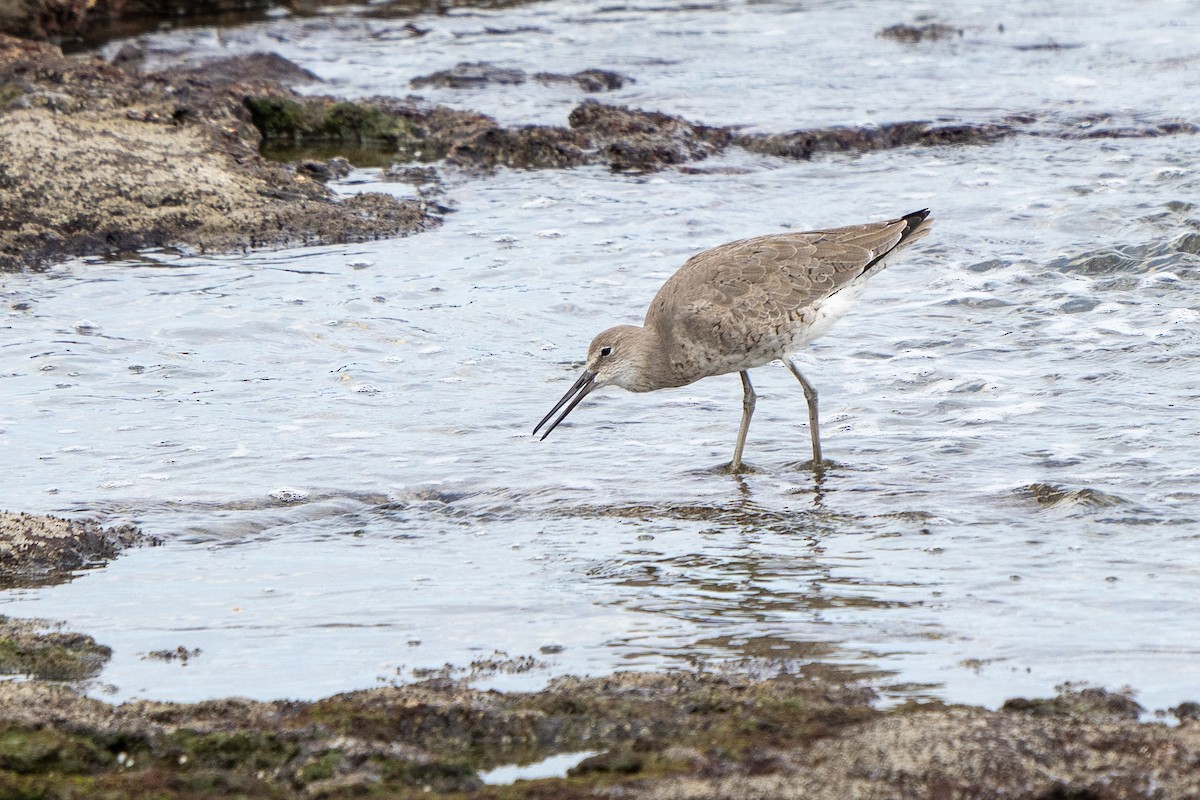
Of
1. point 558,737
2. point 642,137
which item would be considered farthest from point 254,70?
A: point 558,737

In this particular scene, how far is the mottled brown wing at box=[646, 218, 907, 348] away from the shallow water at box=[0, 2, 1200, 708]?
60 centimetres

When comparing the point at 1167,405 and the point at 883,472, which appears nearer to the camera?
the point at 883,472

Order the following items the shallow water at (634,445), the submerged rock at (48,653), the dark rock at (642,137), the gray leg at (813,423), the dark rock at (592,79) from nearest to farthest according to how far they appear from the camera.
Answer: the submerged rock at (48,653), the shallow water at (634,445), the gray leg at (813,423), the dark rock at (642,137), the dark rock at (592,79)

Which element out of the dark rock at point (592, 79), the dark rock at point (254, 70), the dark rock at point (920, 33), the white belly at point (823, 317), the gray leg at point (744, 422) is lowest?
the gray leg at point (744, 422)

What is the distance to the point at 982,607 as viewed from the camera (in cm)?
484

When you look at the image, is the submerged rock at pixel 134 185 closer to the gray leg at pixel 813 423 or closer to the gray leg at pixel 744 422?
the gray leg at pixel 744 422

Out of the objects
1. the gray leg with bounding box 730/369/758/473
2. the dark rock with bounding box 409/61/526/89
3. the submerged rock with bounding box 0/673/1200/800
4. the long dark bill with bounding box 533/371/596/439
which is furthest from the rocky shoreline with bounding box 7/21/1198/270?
the submerged rock with bounding box 0/673/1200/800

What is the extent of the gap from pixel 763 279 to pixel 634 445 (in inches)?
40.0

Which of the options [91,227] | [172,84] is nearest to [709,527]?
[91,227]

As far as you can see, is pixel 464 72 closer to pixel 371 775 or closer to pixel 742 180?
pixel 742 180

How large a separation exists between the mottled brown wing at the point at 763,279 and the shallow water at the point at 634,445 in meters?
0.60

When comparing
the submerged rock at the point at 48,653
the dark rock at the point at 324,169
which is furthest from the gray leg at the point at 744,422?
the dark rock at the point at 324,169

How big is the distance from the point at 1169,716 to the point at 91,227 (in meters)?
7.69

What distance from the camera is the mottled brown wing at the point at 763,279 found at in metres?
6.90
